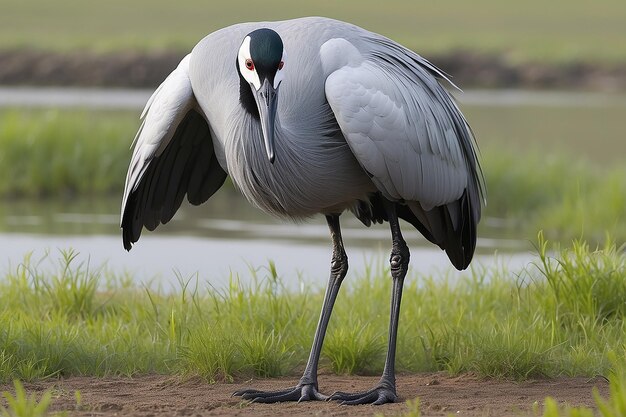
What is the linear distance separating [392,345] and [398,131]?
0.96 meters

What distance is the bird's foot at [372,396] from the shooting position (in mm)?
5270

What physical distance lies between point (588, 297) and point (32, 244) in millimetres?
5164

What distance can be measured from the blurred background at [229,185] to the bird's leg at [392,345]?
1.14 m

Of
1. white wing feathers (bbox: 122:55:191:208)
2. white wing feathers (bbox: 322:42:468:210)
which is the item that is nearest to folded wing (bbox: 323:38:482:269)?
white wing feathers (bbox: 322:42:468:210)

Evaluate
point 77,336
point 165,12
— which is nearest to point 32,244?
point 77,336

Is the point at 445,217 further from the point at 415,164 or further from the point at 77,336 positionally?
the point at 77,336

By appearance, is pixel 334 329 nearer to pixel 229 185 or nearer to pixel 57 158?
pixel 57 158

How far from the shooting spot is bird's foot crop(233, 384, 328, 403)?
5.25 metres

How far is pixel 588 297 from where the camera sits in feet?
20.9

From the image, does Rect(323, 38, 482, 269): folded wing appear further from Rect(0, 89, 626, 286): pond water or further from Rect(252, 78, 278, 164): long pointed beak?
Rect(0, 89, 626, 286): pond water

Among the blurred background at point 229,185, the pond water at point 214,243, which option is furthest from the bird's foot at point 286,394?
the pond water at point 214,243

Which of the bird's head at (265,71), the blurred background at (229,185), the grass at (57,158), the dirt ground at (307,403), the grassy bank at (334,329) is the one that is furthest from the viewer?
the grass at (57,158)

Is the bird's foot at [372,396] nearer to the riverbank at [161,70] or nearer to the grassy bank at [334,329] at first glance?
the grassy bank at [334,329]

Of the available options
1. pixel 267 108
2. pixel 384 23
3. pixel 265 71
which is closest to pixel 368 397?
pixel 267 108
